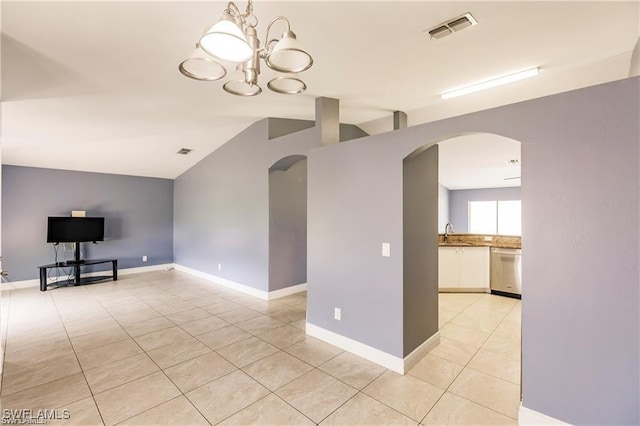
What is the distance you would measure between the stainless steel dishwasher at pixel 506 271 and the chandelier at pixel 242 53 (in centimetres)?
468

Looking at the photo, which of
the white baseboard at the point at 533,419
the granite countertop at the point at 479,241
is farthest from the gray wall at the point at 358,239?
the granite countertop at the point at 479,241

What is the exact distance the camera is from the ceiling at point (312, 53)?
1980 millimetres

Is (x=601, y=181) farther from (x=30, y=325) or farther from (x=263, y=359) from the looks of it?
(x=30, y=325)

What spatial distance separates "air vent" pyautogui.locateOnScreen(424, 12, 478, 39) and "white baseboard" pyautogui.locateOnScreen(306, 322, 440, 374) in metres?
2.83

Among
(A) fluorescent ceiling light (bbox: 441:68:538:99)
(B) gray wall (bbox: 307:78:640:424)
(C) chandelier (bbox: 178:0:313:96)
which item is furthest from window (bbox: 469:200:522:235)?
(C) chandelier (bbox: 178:0:313:96)

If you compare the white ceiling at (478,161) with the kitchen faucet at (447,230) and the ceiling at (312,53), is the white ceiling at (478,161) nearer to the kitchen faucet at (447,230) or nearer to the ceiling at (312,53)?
the ceiling at (312,53)

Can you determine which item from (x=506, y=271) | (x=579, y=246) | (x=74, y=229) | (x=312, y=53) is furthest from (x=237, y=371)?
(x=74, y=229)

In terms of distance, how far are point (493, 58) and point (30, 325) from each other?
6.33 m

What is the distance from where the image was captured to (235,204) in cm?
546

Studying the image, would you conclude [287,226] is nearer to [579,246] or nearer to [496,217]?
[579,246]

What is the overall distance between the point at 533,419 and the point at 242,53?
2.93m

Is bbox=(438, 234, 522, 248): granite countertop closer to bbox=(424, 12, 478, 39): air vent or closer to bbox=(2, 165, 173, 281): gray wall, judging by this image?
bbox=(424, 12, 478, 39): air vent

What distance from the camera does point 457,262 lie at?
16.6ft

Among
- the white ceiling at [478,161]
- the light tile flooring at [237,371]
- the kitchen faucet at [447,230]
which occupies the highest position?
the white ceiling at [478,161]
